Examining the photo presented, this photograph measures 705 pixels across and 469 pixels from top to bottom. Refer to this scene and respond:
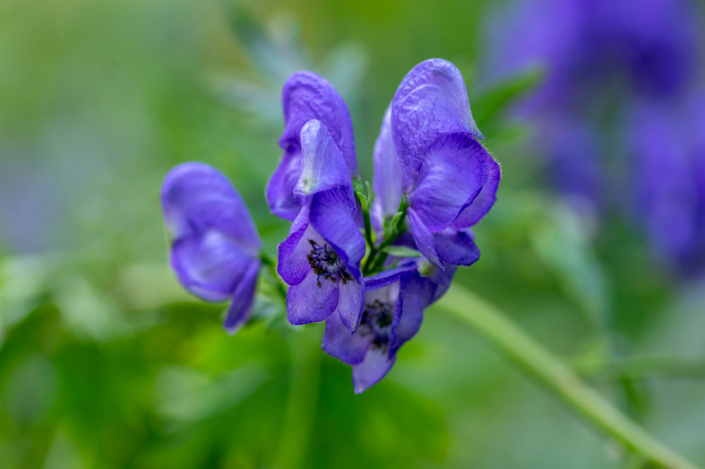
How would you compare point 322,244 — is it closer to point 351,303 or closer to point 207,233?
point 351,303

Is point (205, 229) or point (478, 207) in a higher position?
point (478, 207)

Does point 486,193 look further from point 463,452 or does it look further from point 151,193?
point 463,452

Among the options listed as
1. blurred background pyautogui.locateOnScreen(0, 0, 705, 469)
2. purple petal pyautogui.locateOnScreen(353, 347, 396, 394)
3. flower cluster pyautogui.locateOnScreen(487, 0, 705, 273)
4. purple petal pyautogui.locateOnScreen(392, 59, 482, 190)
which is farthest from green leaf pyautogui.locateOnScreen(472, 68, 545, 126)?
flower cluster pyautogui.locateOnScreen(487, 0, 705, 273)

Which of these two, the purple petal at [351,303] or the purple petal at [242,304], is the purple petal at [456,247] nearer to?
the purple petal at [351,303]

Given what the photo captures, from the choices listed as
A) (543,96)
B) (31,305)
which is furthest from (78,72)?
(543,96)

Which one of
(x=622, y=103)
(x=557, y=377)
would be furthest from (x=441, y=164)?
(x=622, y=103)

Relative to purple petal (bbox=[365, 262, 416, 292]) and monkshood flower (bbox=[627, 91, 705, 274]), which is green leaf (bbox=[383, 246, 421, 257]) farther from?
monkshood flower (bbox=[627, 91, 705, 274])
